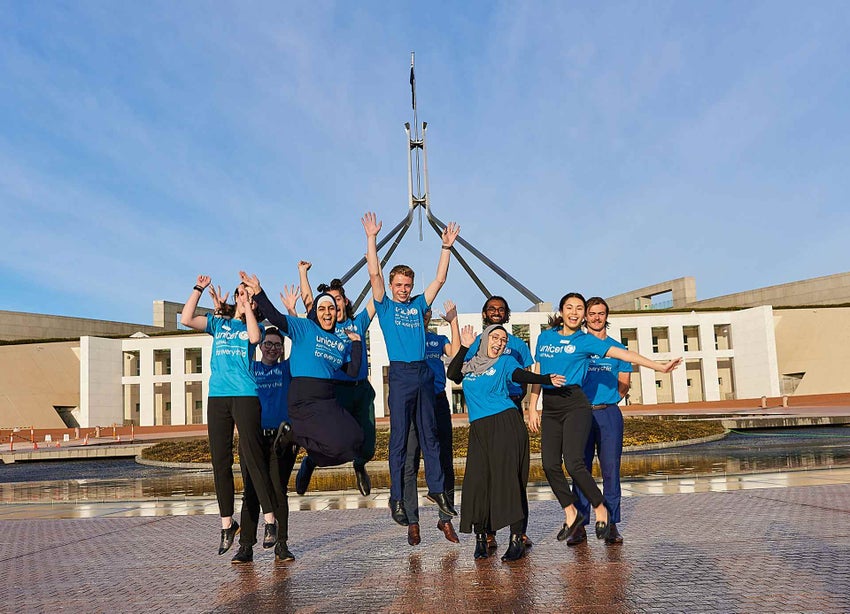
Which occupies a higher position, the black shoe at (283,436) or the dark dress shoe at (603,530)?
the black shoe at (283,436)

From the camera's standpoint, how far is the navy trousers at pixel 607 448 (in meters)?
5.75

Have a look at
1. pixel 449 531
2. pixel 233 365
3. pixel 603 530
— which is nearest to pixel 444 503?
pixel 449 531

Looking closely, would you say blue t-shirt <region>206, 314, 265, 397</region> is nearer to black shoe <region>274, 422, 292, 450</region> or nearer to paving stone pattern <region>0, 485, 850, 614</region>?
black shoe <region>274, 422, 292, 450</region>

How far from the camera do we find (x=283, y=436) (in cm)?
541

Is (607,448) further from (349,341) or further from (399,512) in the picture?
(349,341)

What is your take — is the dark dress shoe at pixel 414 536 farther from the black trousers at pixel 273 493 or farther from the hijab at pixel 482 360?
the hijab at pixel 482 360

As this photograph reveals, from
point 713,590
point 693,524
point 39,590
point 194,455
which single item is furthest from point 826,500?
point 194,455

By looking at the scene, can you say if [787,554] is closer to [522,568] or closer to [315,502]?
[522,568]

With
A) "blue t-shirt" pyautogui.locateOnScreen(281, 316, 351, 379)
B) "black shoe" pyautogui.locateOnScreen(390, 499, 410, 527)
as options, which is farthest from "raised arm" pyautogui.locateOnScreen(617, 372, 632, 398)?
"blue t-shirt" pyautogui.locateOnScreen(281, 316, 351, 379)

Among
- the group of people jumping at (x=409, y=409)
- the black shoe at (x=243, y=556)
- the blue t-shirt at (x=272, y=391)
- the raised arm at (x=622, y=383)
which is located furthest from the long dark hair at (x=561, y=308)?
the black shoe at (x=243, y=556)

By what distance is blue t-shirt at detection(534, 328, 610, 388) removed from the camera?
581cm

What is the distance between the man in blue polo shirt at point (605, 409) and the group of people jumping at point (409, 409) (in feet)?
0.04

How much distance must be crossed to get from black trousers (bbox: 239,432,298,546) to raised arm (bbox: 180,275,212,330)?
105 centimetres

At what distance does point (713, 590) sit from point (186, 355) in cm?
5125
